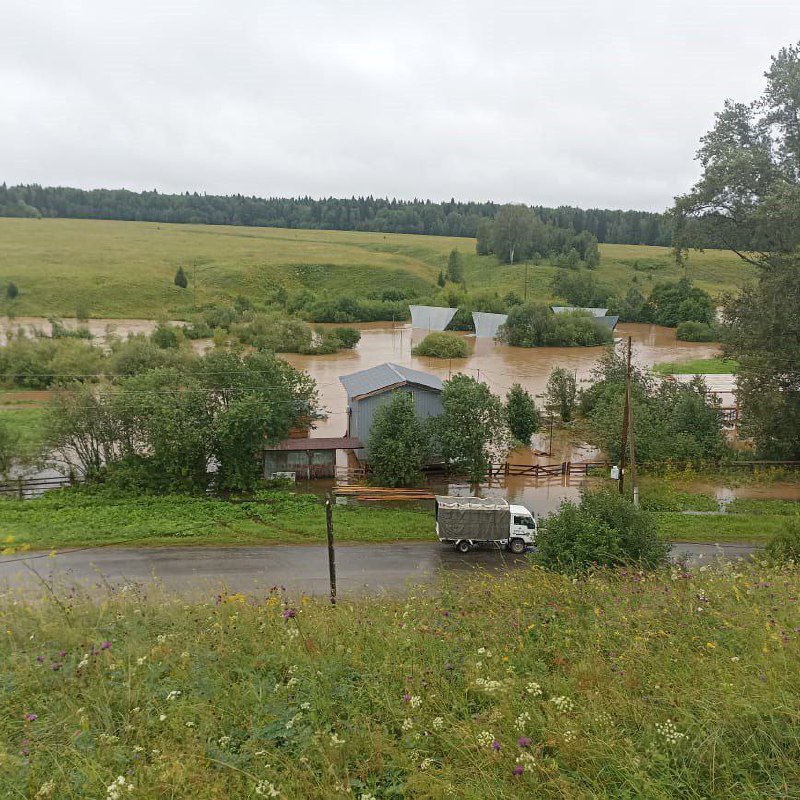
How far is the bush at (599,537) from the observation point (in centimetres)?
1285

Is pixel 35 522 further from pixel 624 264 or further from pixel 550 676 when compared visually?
pixel 624 264

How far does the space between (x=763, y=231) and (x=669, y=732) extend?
22.9 meters

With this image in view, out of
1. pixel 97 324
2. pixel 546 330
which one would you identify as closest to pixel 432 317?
pixel 546 330

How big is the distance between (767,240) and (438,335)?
35.2 meters

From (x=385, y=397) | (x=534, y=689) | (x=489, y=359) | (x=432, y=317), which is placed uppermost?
(x=432, y=317)

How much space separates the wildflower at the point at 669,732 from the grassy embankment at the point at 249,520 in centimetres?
1405

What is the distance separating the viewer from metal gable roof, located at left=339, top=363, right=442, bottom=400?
2378 centimetres

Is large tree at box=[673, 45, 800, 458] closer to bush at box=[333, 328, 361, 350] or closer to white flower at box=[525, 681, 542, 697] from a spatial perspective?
white flower at box=[525, 681, 542, 697]

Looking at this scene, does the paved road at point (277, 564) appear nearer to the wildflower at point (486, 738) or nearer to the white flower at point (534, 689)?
the white flower at point (534, 689)

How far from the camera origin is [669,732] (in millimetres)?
4691

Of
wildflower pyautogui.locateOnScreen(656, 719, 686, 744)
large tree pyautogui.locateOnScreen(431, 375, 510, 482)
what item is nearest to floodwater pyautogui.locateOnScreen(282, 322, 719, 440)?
large tree pyautogui.locateOnScreen(431, 375, 510, 482)

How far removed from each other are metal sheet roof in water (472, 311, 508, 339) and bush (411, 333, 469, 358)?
21.3 ft

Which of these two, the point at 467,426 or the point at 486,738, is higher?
the point at 486,738

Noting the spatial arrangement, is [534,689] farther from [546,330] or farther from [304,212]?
[304,212]
